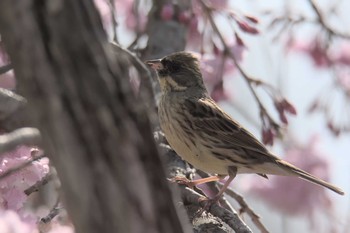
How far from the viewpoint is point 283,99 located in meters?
3.97

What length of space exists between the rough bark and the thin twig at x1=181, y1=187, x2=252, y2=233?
1310 mm

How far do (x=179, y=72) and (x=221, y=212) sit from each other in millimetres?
1350

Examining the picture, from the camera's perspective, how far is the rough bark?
1.31 m

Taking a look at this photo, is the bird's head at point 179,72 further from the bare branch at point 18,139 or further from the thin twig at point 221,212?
the bare branch at point 18,139

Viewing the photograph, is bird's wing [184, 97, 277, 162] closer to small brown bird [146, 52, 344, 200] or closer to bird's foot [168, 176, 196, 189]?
small brown bird [146, 52, 344, 200]

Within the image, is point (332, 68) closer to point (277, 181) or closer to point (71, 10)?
point (277, 181)

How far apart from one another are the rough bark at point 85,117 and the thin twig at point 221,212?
1.31 m

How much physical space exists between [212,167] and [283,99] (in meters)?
0.58

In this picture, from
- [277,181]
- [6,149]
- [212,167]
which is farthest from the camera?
[277,181]

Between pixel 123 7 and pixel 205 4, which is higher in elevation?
pixel 205 4

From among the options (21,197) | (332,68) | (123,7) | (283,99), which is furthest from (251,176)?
(21,197)

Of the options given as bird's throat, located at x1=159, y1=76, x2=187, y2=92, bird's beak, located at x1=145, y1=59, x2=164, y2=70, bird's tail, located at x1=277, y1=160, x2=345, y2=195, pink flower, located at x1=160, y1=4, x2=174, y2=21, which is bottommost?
bird's tail, located at x1=277, y1=160, x2=345, y2=195

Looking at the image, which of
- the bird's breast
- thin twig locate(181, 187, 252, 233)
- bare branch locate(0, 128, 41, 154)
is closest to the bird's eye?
the bird's breast

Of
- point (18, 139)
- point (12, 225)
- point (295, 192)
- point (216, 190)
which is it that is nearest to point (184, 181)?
point (216, 190)
